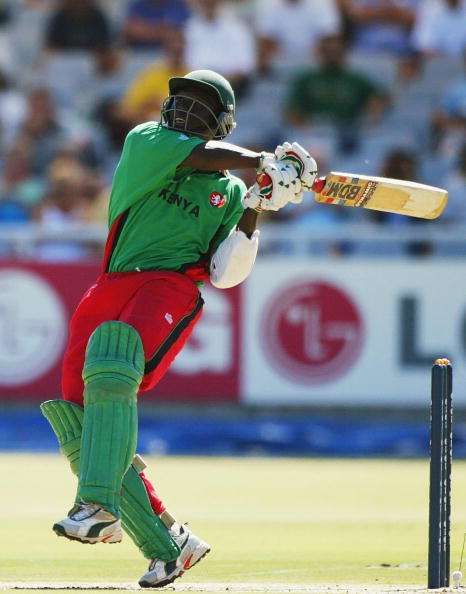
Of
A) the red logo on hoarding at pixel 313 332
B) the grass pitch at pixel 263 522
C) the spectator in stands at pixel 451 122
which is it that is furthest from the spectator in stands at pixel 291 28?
the grass pitch at pixel 263 522

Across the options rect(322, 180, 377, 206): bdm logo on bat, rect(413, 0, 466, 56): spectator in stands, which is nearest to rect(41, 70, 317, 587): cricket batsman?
rect(322, 180, 377, 206): bdm logo on bat

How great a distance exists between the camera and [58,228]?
12.2 meters

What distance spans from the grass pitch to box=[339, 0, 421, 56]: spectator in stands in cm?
469

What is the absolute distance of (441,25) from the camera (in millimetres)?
13688

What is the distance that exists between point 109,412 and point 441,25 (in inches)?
370

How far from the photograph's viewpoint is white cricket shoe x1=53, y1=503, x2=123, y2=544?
15.9 ft

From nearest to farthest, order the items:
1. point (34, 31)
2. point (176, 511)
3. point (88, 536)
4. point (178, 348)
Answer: point (88, 536) < point (178, 348) < point (176, 511) < point (34, 31)

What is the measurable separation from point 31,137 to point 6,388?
2.78m

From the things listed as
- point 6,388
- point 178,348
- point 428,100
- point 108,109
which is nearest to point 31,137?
point 108,109

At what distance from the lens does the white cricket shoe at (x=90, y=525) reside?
4.84 m

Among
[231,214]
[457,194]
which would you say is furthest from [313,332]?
[231,214]

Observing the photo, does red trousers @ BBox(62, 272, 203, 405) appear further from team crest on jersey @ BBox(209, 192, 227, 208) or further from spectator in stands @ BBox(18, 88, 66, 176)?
spectator in stands @ BBox(18, 88, 66, 176)

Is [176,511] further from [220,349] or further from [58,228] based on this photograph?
[58,228]

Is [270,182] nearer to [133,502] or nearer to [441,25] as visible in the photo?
[133,502]
